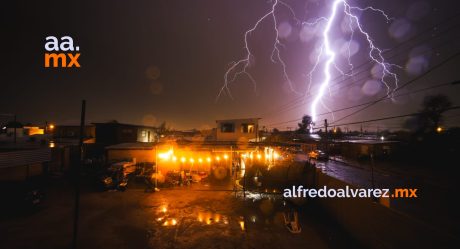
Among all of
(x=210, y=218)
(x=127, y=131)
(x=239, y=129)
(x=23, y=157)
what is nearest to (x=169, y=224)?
(x=210, y=218)

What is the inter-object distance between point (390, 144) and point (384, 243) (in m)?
34.8

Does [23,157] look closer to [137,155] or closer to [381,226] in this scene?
[137,155]

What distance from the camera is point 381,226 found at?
6605 mm

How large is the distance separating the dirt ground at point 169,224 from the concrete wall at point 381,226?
633mm

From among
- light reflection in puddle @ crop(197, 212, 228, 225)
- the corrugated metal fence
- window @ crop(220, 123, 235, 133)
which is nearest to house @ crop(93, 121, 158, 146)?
the corrugated metal fence

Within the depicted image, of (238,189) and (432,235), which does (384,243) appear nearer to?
(432,235)

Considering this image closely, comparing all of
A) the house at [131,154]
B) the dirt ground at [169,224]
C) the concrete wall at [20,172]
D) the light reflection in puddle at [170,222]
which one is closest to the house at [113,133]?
the house at [131,154]

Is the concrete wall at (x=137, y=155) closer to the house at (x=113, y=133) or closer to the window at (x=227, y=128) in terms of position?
the house at (x=113, y=133)

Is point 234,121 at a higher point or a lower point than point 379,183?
higher

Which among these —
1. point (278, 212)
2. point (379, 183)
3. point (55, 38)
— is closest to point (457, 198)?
point (379, 183)

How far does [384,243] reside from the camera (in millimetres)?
6488

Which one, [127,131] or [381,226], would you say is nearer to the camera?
[381,226]

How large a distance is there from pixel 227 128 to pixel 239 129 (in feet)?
5.11

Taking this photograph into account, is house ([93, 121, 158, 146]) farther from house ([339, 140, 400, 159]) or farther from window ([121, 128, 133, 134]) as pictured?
house ([339, 140, 400, 159])
